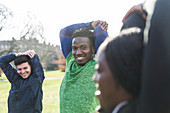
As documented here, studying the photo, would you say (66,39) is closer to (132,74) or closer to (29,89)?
(29,89)

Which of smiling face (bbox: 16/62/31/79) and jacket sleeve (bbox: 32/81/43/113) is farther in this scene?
smiling face (bbox: 16/62/31/79)

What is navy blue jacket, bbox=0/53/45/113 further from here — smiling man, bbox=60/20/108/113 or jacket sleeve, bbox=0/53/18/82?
smiling man, bbox=60/20/108/113

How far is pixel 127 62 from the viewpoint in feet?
2.22

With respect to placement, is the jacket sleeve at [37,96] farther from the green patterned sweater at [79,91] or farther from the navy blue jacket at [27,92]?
Answer: the green patterned sweater at [79,91]

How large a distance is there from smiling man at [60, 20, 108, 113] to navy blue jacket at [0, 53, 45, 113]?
3.37 ft

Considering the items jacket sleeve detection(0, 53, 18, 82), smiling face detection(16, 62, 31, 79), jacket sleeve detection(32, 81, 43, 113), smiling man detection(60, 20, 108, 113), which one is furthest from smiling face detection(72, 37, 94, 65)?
jacket sleeve detection(0, 53, 18, 82)

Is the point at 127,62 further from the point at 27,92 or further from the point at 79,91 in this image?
the point at 27,92

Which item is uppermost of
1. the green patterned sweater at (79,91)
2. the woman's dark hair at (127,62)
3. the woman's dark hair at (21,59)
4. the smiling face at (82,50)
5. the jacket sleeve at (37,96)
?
the woman's dark hair at (127,62)

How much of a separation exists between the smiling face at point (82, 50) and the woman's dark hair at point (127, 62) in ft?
5.84

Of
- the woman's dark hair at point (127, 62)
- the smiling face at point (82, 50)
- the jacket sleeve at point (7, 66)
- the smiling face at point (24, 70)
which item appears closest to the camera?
the woman's dark hair at point (127, 62)

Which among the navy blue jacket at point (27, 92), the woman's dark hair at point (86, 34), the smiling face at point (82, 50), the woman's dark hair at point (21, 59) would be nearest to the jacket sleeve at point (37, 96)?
the navy blue jacket at point (27, 92)

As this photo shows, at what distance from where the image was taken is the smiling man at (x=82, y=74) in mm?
2281

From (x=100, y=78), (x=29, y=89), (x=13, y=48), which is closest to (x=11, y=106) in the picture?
(x=29, y=89)

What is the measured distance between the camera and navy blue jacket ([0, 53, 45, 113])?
3205mm
